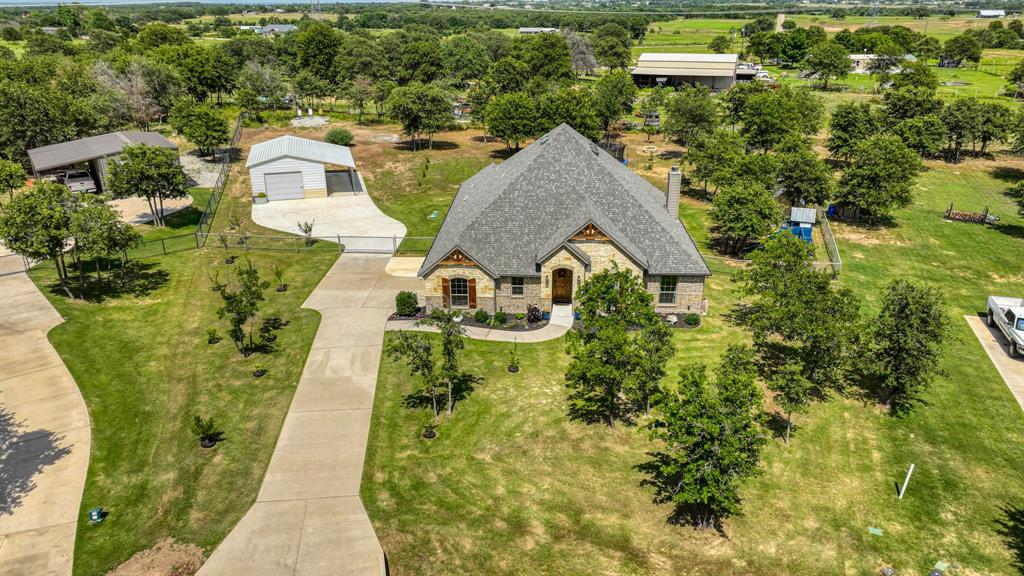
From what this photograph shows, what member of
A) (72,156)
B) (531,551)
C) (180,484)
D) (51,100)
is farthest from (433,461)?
(51,100)

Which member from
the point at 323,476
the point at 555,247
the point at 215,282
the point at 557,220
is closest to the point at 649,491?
the point at 323,476

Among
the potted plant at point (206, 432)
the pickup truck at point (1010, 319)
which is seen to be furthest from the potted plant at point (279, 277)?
the pickup truck at point (1010, 319)

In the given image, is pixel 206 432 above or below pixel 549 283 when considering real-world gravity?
below

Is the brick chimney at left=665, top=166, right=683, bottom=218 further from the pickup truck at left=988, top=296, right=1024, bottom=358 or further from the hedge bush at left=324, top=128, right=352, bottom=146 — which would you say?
the hedge bush at left=324, top=128, right=352, bottom=146

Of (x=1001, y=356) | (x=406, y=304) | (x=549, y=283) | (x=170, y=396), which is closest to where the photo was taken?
(x=170, y=396)

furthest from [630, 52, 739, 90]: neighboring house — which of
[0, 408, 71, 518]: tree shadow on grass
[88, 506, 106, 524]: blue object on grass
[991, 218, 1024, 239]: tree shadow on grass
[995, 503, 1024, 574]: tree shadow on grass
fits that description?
[88, 506, 106, 524]: blue object on grass

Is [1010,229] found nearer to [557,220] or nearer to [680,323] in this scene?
[680,323]
